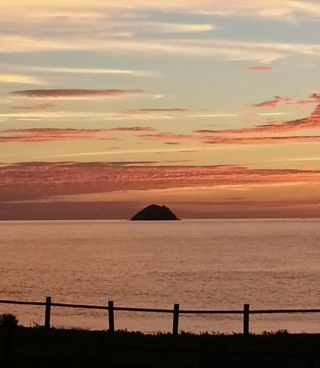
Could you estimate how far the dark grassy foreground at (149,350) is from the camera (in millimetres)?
18641

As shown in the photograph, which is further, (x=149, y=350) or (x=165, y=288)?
(x=165, y=288)

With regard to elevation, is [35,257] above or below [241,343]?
above

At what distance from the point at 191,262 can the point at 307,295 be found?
6008 cm

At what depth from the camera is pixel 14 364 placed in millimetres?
21234

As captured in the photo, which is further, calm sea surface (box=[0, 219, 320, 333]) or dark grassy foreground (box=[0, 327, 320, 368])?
calm sea surface (box=[0, 219, 320, 333])

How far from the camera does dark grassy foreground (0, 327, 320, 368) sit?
18.6 m

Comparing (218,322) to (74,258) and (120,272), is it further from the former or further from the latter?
(74,258)

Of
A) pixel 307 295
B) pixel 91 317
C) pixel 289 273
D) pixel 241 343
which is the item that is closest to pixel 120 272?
pixel 289 273

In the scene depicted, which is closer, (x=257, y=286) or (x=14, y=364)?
(x=14, y=364)

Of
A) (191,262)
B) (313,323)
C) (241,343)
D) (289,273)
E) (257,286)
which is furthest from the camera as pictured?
(191,262)

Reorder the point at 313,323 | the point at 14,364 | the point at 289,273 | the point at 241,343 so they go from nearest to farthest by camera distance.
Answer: the point at 14,364, the point at 241,343, the point at 313,323, the point at 289,273

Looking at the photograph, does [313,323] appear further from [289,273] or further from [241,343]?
[289,273]

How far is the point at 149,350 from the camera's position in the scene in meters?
19.4

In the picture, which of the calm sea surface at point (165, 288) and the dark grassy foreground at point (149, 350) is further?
the calm sea surface at point (165, 288)
